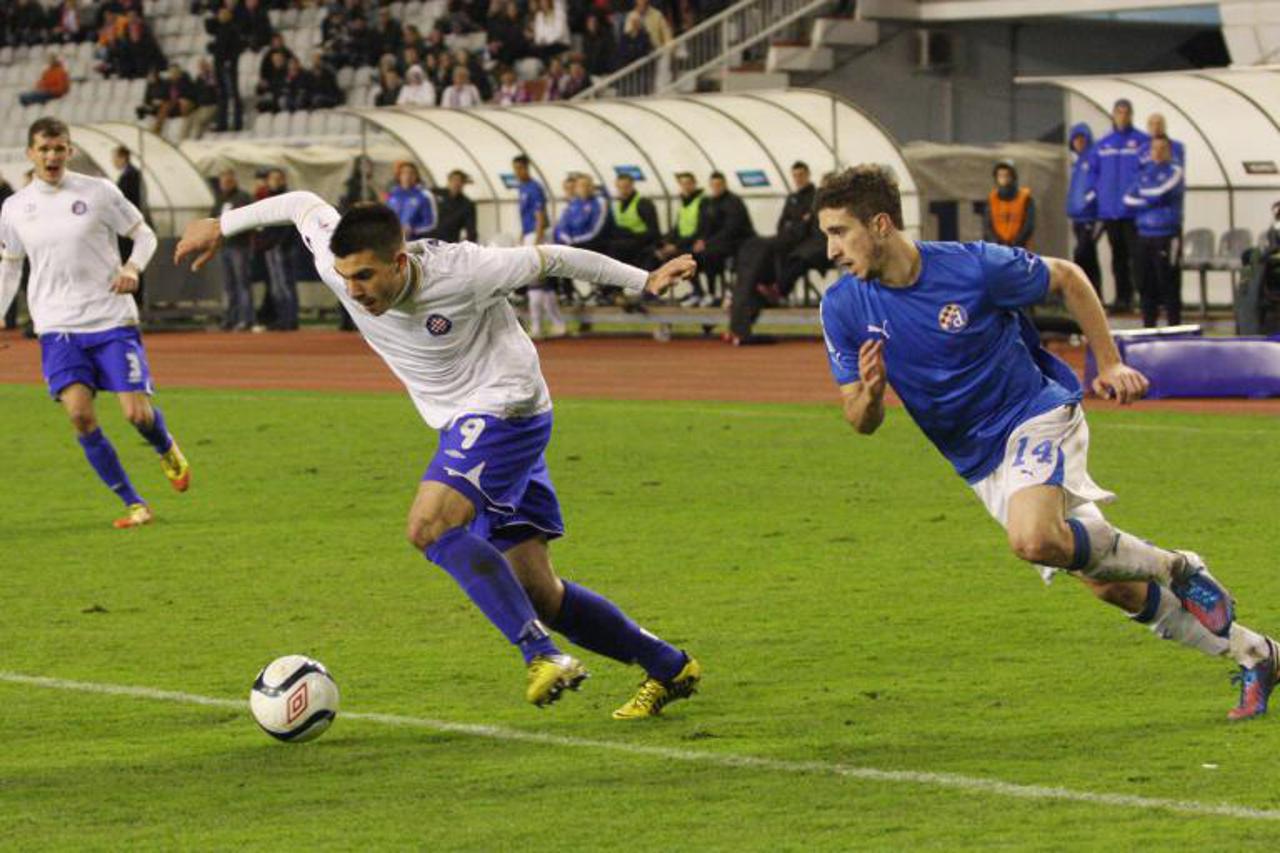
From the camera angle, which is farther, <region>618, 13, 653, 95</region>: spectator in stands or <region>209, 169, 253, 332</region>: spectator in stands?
<region>618, 13, 653, 95</region>: spectator in stands

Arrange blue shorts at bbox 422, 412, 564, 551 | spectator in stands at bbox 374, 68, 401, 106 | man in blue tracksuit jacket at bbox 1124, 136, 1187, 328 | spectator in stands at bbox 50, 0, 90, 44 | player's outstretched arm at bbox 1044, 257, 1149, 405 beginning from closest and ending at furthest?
player's outstretched arm at bbox 1044, 257, 1149, 405
blue shorts at bbox 422, 412, 564, 551
man in blue tracksuit jacket at bbox 1124, 136, 1187, 328
spectator in stands at bbox 374, 68, 401, 106
spectator in stands at bbox 50, 0, 90, 44

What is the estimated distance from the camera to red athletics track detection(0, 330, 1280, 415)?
2192 cm

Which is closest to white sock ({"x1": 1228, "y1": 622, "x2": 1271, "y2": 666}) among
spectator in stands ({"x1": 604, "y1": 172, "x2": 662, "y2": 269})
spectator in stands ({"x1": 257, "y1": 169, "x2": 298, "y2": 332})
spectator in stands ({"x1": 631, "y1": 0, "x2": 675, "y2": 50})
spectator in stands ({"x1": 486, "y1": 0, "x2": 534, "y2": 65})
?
spectator in stands ({"x1": 604, "y1": 172, "x2": 662, "y2": 269})

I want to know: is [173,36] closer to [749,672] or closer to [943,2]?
[943,2]

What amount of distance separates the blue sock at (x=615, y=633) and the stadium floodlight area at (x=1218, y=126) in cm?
2032

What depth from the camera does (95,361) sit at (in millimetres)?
13586

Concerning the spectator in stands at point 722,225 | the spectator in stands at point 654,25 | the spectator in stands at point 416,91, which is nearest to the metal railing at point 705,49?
the spectator in stands at point 654,25

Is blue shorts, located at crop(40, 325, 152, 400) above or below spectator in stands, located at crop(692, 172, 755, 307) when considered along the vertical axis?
above

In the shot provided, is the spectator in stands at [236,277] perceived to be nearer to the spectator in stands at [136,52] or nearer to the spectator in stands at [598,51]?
the spectator in stands at [598,51]

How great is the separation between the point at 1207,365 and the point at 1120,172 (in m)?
6.00

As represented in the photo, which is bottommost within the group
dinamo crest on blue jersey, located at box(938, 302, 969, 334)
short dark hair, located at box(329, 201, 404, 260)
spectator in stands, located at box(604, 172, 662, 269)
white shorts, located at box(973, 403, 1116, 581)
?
spectator in stands, located at box(604, 172, 662, 269)

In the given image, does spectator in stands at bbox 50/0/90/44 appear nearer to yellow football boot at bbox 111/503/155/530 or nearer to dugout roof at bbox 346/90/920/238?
dugout roof at bbox 346/90/920/238

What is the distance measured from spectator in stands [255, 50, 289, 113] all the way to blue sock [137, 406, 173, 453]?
28.5 metres

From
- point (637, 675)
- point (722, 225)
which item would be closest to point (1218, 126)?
point (722, 225)
